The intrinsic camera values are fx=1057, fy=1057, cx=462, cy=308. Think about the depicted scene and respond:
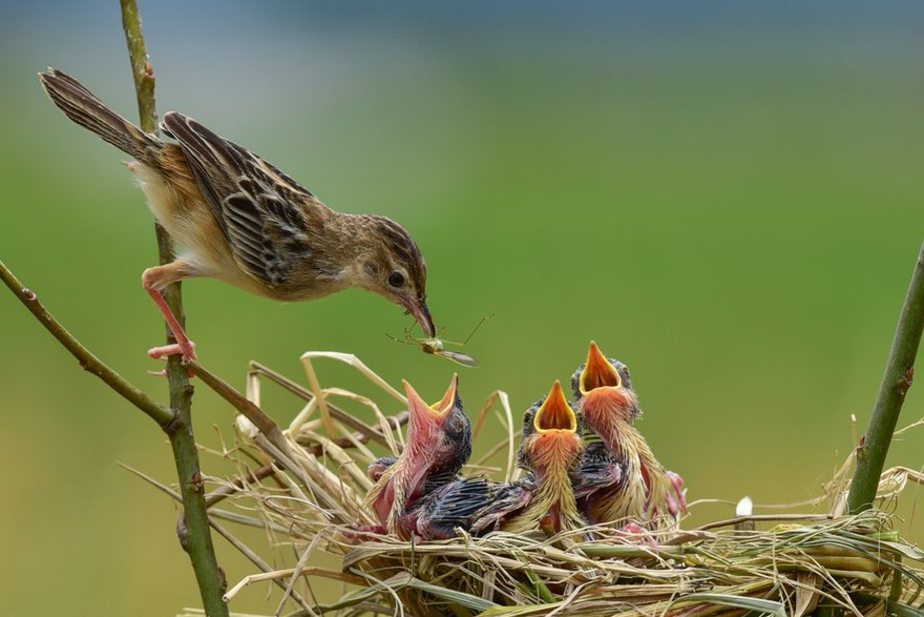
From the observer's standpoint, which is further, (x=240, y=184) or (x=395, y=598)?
(x=240, y=184)

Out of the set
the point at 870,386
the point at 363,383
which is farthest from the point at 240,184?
the point at 870,386

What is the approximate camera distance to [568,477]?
6.48 feet

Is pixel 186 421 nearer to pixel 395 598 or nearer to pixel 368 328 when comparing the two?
pixel 395 598

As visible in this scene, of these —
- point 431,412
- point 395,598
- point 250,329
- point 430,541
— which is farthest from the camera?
point 250,329

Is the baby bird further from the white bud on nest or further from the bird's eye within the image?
the bird's eye

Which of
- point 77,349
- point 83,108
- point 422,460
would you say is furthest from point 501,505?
point 83,108

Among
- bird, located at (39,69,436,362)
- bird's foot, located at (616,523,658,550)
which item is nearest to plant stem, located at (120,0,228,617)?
bird, located at (39,69,436,362)

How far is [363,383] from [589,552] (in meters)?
3.46

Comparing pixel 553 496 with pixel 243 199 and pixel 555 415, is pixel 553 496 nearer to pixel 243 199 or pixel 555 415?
pixel 555 415

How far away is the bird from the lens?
217cm

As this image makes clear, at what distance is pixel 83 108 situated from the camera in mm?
2207

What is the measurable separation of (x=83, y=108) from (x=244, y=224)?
1.34ft

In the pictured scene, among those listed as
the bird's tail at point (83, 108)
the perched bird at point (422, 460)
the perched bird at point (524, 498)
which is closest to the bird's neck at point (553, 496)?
the perched bird at point (524, 498)

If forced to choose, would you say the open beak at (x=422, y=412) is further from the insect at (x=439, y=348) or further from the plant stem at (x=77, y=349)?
the plant stem at (x=77, y=349)
